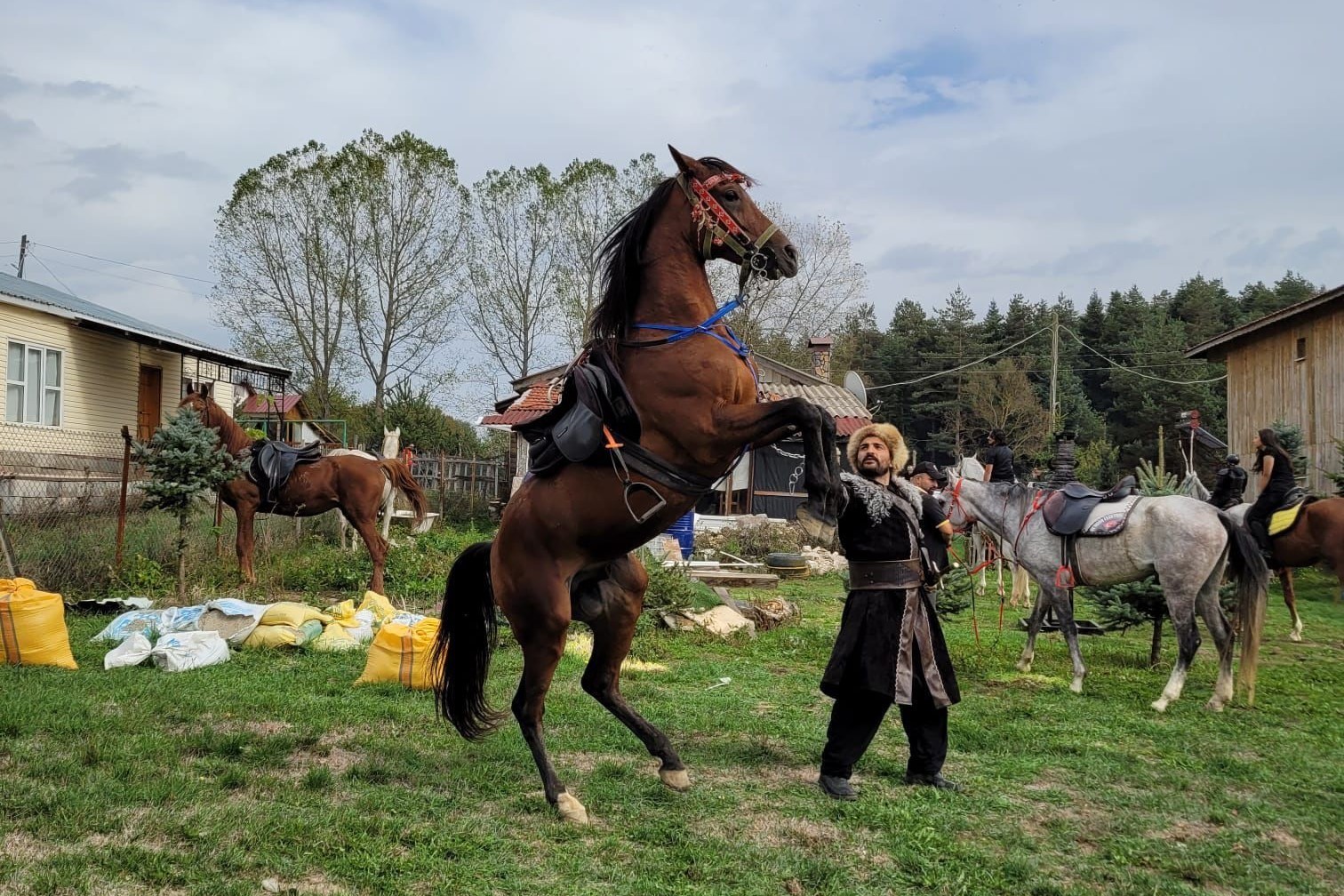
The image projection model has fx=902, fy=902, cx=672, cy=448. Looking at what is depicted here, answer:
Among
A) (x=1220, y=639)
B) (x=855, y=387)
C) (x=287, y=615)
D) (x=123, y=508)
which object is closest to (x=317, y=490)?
(x=123, y=508)

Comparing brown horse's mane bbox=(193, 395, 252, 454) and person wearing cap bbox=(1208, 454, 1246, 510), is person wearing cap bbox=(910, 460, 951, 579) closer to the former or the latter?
person wearing cap bbox=(1208, 454, 1246, 510)

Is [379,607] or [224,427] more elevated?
[224,427]

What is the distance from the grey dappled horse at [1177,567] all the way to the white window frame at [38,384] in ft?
65.2

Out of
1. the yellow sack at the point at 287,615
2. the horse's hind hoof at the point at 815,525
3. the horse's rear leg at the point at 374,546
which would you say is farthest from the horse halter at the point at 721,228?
the horse's rear leg at the point at 374,546

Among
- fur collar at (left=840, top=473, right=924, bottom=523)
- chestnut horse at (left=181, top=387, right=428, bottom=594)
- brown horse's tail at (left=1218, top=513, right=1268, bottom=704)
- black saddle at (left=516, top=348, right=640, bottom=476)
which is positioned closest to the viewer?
black saddle at (left=516, top=348, right=640, bottom=476)

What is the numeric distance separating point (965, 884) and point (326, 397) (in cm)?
3545

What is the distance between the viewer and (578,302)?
34.1 m

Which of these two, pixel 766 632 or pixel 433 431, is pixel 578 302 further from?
pixel 766 632

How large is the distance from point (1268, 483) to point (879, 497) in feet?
24.0

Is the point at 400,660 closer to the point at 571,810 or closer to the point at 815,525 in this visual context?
the point at 571,810

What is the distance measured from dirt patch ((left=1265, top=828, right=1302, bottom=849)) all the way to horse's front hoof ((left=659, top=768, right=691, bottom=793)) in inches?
114

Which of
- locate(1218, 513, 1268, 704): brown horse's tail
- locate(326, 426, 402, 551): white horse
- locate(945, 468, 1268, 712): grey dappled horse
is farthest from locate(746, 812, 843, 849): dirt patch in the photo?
locate(326, 426, 402, 551): white horse

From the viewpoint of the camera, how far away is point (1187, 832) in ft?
14.7

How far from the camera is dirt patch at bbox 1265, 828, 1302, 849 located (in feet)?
14.3
